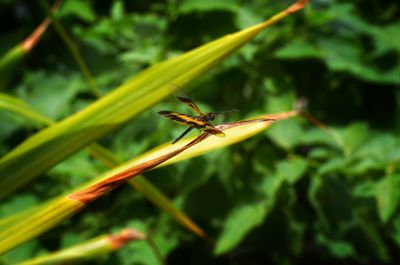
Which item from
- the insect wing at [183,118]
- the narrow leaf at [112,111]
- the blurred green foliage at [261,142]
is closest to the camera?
the insect wing at [183,118]

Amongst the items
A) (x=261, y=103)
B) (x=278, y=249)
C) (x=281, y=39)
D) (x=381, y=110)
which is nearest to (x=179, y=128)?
(x=261, y=103)

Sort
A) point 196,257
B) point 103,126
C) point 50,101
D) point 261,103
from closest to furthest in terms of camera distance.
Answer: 1. point 103,126
2. point 261,103
3. point 196,257
4. point 50,101

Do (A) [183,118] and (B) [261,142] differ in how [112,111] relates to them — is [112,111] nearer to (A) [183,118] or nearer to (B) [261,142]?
(A) [183,118]

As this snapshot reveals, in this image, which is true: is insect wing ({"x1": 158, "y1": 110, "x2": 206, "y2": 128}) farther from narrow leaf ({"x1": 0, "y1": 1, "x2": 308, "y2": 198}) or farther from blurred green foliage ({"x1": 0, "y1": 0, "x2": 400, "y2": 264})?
blurred green foliage ({"x1": 0, "y1": 0, "x2": 400, "y2": 264})

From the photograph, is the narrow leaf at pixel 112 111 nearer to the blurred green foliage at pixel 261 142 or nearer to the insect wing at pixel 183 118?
the insect wing at pixel 183 118

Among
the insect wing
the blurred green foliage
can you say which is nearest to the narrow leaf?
the insect wing

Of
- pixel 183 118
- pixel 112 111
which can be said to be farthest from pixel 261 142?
pixel 183 118

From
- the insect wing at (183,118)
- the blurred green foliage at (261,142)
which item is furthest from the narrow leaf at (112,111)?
the blurred green foliage at (261,142)

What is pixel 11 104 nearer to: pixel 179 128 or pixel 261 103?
pixel 179 128
